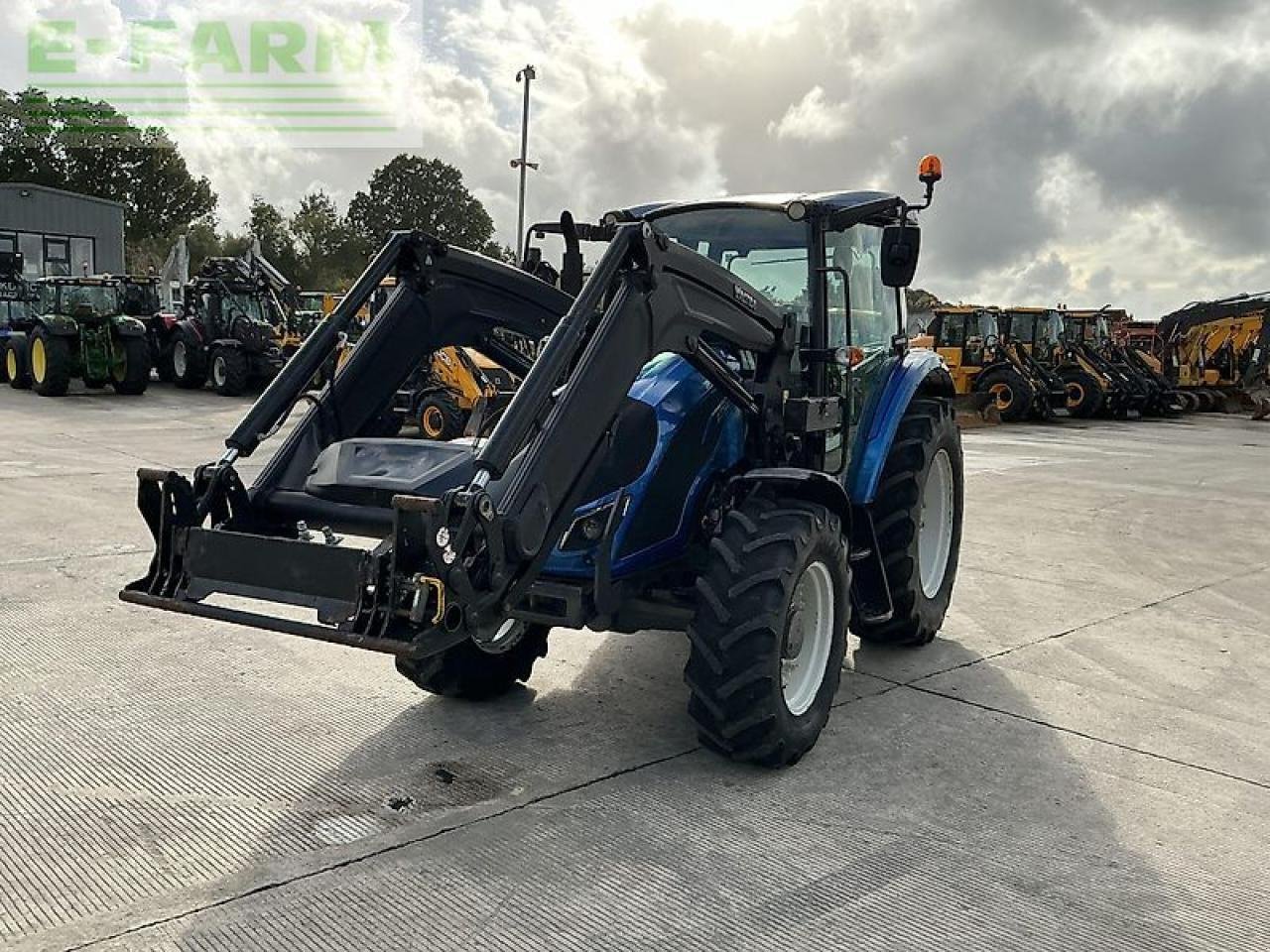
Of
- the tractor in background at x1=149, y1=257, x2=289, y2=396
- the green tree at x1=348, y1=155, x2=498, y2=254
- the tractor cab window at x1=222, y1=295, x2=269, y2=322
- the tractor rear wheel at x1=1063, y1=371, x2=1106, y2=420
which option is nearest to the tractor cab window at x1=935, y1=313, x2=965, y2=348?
the tractor rear wheel at x1=1063, y1=371, x2=1106, y2=420

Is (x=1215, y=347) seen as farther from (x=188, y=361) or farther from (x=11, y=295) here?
(x=11, y=295)

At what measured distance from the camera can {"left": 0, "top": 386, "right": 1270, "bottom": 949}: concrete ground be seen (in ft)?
9.97

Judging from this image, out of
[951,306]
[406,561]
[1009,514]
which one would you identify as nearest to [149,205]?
[951,306]

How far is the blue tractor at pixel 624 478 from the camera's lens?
11.1ft

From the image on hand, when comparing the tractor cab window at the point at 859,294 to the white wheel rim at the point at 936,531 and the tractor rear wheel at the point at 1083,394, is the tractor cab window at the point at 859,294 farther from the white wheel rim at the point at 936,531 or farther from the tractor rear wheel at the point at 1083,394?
the tractor rear wheel at the point at 1083,394

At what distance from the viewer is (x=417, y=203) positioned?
57.4 m

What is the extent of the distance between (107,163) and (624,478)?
181 ft

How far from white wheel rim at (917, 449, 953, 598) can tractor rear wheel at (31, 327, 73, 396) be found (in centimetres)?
1894

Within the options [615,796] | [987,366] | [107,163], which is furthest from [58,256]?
[615,796]

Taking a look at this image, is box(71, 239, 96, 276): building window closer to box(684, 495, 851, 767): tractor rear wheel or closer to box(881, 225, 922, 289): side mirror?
box(881, 225, 922, 289): side mirror

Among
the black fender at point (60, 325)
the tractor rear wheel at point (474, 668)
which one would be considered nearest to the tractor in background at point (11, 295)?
the black fender at point (60, 325)

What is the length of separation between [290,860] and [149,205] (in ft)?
182

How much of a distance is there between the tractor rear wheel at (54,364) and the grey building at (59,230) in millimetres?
16140

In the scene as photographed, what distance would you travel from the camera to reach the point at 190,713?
450cm
